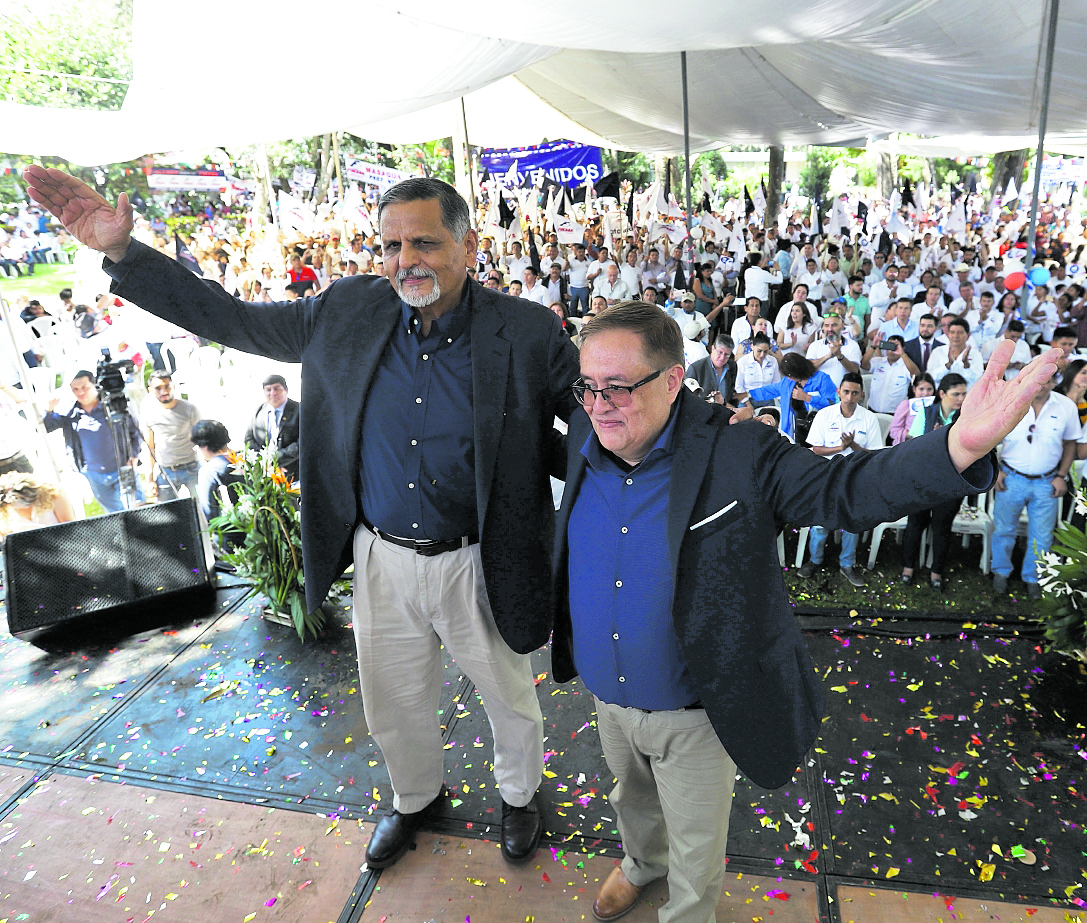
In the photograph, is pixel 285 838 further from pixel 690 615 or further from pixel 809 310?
pixel 809 310

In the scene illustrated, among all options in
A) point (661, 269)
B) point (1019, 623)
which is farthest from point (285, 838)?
point (661, 269)

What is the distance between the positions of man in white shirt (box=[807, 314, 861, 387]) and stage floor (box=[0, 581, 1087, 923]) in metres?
3.42

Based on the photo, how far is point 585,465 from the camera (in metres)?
2.04

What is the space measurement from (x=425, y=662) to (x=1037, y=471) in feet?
13.5

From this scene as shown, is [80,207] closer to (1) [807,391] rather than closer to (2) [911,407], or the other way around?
(2) [911,407]

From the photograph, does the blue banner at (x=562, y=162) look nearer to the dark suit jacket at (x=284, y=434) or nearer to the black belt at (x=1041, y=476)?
the dark suit jacket at (x=284, y=434)

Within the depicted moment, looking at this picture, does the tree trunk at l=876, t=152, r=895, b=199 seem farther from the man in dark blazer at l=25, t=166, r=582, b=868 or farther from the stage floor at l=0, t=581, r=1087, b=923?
the man in dark blazer at l=25, t=166, r=582, b=868

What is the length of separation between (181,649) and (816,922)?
3.67 metres

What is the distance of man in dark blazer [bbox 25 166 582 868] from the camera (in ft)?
7.42

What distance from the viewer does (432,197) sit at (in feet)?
7.36

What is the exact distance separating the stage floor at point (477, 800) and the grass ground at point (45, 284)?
5132 millimetres

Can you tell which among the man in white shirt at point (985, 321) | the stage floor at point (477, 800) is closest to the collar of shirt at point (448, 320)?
the stage floor at point (477, 800)

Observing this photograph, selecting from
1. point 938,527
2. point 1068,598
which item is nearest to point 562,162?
point 938,527

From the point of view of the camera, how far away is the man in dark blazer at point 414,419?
2262mm
